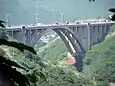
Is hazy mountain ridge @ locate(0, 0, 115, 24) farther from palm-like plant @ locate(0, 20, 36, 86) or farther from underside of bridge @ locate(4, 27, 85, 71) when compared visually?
palm-like plant @ locate(0, 20, 36, 86)

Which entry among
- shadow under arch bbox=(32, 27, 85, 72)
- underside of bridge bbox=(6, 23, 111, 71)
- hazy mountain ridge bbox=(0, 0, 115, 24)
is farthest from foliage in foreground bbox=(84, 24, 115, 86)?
hazy mountain ridge bbox=(0, 0, 115, 24)

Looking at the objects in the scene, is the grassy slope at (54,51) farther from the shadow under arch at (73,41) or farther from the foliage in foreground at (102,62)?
the foliage in foreground at (102,62)

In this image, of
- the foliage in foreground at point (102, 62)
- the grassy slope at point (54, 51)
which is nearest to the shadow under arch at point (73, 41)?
the foliage in foreground at point (102, 62)

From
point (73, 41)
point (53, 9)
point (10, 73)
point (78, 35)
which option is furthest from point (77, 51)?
point (53, 9)

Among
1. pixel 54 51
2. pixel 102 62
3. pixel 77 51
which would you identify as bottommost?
pixel 54 51

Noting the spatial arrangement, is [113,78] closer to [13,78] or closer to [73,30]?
[73,30]

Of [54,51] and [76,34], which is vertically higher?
[76,34]

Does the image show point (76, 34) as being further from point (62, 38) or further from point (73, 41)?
point (62, 38)
